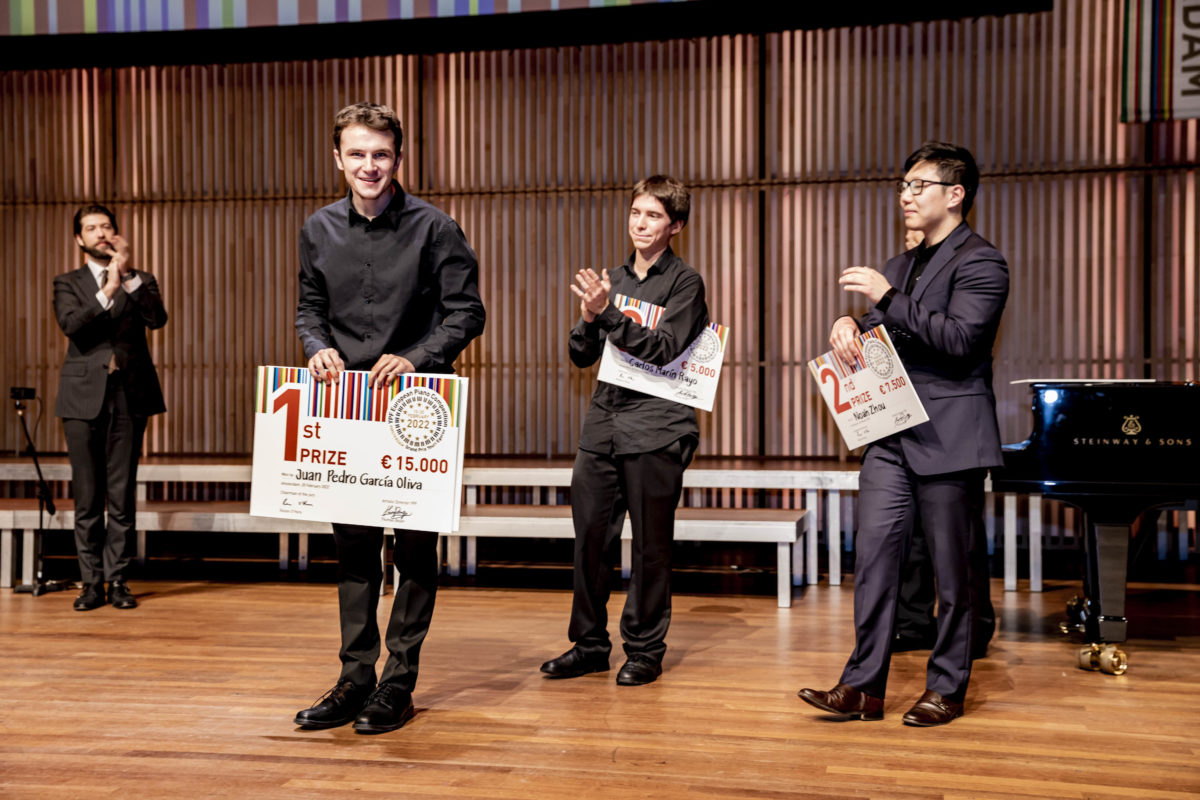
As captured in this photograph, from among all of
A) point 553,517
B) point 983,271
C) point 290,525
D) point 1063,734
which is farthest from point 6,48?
point 1063,734

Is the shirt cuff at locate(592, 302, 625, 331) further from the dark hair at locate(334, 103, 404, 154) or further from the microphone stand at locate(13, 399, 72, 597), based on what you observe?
the microphone stand at locate(13, 399, 72, 597)

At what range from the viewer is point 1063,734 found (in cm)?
289

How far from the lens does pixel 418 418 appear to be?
8.76ft

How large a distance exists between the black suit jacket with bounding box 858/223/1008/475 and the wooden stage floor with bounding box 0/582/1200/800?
2.57ft

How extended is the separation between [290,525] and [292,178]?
271 centimetres

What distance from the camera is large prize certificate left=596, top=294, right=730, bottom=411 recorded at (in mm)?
3404

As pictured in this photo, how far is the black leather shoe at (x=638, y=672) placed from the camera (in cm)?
339

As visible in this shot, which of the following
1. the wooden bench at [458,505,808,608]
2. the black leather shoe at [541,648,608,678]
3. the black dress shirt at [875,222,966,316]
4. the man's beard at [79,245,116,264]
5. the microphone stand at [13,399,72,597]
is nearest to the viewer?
the black dress shirt at [875,222,966,316]

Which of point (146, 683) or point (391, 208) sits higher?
point (391, 208)

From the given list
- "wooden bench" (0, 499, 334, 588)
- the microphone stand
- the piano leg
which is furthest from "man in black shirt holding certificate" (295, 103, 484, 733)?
the microphone stand

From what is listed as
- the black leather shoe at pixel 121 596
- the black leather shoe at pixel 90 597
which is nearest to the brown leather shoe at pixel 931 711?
the black leather shoe at pixel 121 596

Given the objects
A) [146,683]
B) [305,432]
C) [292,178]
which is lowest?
[146,683]

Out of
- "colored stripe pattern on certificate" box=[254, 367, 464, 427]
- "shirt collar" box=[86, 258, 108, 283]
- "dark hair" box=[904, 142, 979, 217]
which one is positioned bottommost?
"colored stripe pattern on certificate" box=[254, 367, 464, 427]

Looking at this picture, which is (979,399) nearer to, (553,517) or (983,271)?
(983,271)
